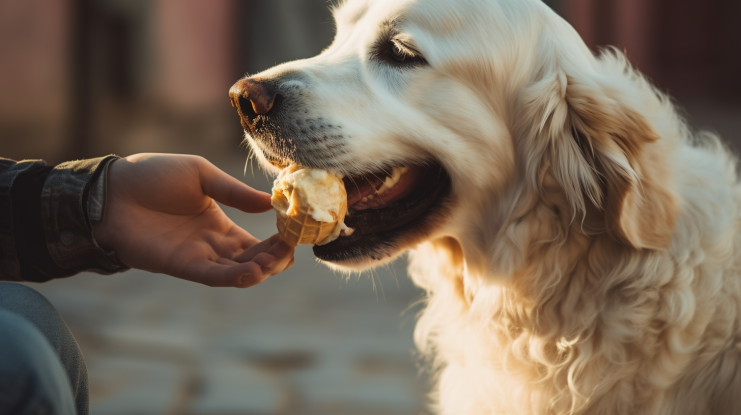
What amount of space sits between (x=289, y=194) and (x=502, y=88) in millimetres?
731

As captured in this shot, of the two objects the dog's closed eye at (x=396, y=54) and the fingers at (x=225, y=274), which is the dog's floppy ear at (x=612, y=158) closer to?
the dog's closed eye at (x=396, y=54)

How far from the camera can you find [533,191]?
2006 millimetres

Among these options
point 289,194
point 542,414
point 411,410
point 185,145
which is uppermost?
point 289,194

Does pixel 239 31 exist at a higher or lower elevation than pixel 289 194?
lower

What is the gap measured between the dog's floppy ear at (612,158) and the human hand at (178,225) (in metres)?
0.84

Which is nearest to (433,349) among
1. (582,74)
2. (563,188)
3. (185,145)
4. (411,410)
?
(411,410)

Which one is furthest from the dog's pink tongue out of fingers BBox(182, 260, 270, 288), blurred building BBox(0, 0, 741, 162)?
blurred building BBox(0, 0, 741, 162)

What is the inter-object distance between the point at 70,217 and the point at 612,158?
1460mm

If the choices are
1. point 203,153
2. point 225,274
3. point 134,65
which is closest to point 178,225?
point 225,274

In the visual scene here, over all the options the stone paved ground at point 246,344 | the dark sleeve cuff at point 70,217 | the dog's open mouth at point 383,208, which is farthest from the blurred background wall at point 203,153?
the dark sleeve cuff at point 70,217

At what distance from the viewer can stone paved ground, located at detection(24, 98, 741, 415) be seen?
315 centimetres

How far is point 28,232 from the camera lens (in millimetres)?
1813

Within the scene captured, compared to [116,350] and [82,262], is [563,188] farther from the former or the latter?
[116,350]

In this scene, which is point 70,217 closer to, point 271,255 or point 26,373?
point 271,255
